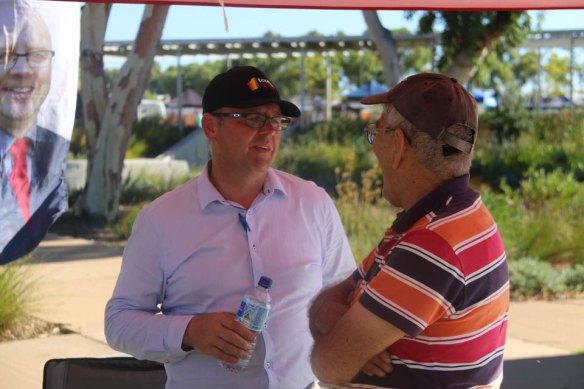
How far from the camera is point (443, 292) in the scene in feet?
8.08

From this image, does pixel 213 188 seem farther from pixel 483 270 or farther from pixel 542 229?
pixel 542 229

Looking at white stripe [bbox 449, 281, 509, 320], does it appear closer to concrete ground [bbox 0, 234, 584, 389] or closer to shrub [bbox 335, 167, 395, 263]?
concrete ground [bbox 0, 234, 584, 389]

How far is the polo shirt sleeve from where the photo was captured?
8.05 ft

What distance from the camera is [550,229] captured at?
11.7 metres

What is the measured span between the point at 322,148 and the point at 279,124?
66.3 ft

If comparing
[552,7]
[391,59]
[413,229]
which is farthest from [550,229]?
[413,229]

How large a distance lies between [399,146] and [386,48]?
45.7ft

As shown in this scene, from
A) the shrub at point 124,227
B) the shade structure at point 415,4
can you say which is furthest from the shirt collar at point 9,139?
the shrub at point 124,227

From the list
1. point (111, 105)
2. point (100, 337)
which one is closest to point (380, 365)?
point (100, 337)

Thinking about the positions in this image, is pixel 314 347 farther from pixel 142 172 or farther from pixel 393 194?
pixel 142 172

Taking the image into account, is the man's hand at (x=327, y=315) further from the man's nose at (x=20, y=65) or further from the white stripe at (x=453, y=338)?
the man's nose at (x=20, y=65)

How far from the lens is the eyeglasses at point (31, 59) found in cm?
483

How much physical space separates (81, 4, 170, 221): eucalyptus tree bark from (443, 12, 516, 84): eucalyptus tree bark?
6040 millimetres

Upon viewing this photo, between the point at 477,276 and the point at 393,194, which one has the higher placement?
the point at 393,194
